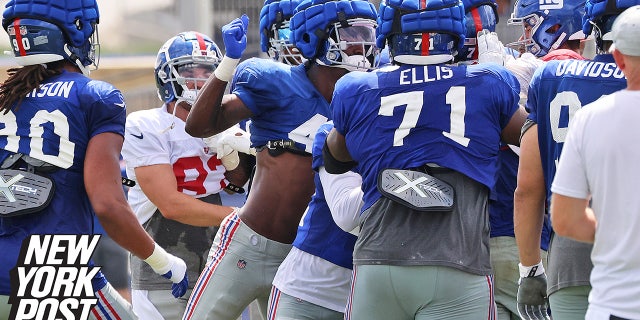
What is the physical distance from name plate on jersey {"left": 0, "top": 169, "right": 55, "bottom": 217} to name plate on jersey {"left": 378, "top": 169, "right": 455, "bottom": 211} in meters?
1.33

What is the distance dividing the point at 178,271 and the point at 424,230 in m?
1.34

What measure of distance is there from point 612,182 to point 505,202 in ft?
6.35

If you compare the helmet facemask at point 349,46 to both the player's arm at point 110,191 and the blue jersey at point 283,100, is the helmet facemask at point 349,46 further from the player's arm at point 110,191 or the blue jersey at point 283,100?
the player's arm at point 110,191

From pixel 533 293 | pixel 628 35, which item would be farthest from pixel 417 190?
pixel 628 35

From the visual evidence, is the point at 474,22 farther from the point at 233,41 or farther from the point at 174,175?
the point at 174,175

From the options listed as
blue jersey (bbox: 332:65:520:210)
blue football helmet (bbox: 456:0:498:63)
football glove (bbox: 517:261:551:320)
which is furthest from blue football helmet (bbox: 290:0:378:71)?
football glove (bbox: 517:261:551:320)

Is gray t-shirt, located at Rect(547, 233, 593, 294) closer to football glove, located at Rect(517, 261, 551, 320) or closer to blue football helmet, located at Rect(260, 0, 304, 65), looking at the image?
football glove, located at Rect(517, 261, 551, 320)

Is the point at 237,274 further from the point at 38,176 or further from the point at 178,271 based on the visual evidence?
the point at 38,176

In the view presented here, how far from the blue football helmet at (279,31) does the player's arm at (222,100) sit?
71 centimetres

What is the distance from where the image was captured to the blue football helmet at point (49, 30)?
5055 mm

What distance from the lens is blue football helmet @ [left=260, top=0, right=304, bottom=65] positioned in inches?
241

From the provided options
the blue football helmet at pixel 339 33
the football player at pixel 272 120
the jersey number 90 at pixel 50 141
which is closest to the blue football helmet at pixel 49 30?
the jersey number 90 at pixel 50 141

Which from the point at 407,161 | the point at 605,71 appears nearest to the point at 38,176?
the point at 407,161

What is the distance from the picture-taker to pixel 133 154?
651cm
